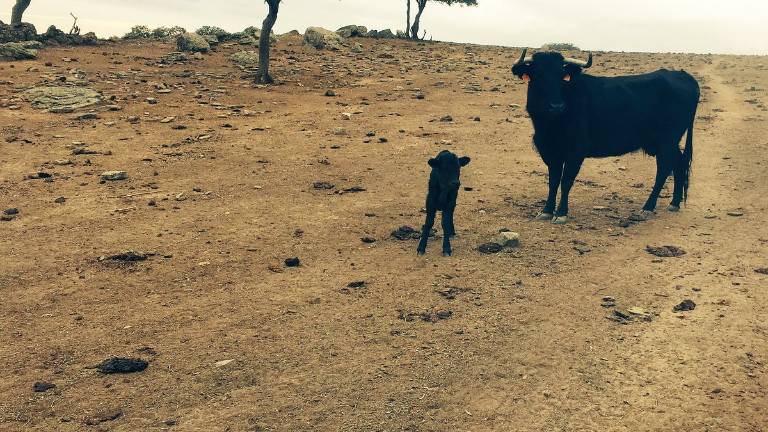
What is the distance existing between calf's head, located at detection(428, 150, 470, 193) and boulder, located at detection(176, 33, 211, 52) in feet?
71.4

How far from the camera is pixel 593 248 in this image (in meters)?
9.05

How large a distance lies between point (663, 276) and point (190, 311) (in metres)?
5.91

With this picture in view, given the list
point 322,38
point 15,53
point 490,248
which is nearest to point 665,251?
point 490,248

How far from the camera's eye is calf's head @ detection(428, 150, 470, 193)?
8445 mm

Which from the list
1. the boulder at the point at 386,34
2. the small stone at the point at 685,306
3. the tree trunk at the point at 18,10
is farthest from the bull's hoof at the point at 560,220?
the tree trunk at the point at 18,10

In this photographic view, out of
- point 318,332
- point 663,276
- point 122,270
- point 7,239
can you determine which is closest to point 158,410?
point 318,332

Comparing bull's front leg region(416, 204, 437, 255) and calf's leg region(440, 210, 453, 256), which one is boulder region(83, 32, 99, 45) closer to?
bull's front leg region(416, 204, 437, 255)

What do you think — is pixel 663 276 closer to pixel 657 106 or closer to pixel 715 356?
pixel 715 356

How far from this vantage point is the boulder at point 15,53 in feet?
75.0

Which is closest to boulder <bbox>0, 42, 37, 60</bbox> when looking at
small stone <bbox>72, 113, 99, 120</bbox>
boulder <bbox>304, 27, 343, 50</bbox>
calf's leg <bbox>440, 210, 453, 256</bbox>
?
small stone <bbox>72, 113, 99, 120</bbox>

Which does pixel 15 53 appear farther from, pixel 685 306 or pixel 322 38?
pixel 685 306

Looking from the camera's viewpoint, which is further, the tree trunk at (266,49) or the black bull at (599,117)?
the tree trunk at (266,49)

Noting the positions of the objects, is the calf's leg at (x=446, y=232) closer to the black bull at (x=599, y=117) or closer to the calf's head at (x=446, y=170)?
the calf's head at (x=446, y=170)

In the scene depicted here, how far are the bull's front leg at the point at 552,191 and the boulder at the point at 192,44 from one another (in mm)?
21100
